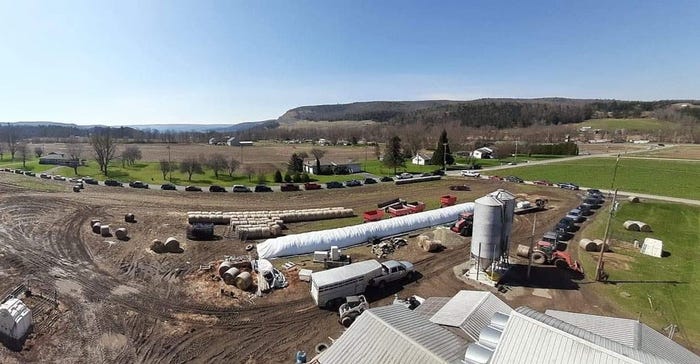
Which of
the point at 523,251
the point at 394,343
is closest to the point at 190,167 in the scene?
the point at 523,251

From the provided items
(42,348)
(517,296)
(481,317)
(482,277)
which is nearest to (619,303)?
(517,296)

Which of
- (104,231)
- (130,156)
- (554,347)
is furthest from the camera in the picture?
(130,156)

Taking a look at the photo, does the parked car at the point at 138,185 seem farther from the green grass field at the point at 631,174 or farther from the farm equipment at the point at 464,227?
the green grass field at the point at 631,174

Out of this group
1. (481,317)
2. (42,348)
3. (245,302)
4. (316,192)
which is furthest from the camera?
(316,192)

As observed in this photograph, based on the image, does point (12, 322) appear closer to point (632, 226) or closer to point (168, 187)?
point (168, 187)

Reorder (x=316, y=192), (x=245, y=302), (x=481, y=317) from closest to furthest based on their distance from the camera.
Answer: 1. (x=481, y=317)
2. (x=245, y=302)
3. (x=316, y=192)

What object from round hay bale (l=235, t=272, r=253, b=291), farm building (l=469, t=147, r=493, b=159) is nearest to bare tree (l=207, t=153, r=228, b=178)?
round hay bale (l=235, t=272, r=253, b=291)

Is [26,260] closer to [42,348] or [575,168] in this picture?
[42,348]
